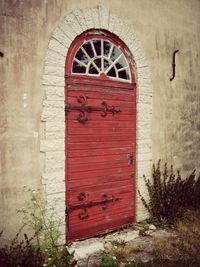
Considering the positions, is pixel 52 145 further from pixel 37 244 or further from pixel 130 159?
pixel 130 159

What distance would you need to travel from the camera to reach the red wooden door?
14.9ft

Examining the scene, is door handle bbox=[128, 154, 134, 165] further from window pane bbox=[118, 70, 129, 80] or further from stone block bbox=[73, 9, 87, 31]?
stone block bbox=[73, 9, 87, 31]

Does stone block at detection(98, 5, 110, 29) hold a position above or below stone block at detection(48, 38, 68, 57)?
above

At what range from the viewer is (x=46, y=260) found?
3.75m

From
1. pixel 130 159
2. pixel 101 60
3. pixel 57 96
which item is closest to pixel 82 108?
pixel 57 96

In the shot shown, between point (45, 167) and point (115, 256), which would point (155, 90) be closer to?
point (45, 167)

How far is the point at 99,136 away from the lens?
4.82m

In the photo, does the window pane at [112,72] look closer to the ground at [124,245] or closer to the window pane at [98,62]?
the window pane at [98,62]

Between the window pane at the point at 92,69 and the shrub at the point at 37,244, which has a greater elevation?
the window pane at the point at 92,69

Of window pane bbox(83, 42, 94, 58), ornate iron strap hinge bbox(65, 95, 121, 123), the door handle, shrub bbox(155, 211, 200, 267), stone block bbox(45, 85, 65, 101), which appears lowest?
shrub bbox(155, 211, 200, 267)

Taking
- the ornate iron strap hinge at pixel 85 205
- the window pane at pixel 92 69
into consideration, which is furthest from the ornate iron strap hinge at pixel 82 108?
the ornate iron strap hinge at pixel 85 205

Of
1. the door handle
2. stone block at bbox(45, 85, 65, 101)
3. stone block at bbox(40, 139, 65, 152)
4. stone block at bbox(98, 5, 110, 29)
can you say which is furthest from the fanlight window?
the door handle

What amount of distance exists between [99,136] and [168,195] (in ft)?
6.47

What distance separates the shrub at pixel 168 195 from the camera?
5.50 meters
